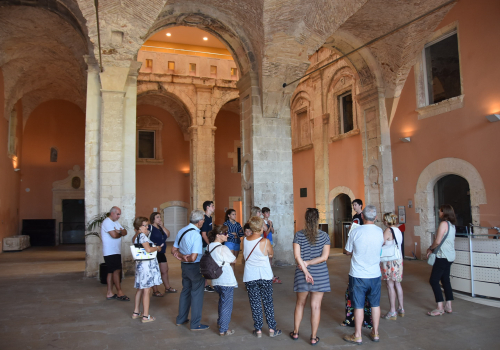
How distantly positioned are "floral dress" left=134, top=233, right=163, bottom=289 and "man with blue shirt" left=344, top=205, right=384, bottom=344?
7.87 ft

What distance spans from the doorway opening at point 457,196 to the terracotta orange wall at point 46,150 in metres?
15.3

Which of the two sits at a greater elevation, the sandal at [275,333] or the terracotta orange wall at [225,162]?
the terracotta orange wall at [225,162]

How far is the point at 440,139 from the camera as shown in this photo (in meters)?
9.26

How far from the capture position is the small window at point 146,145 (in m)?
18.5

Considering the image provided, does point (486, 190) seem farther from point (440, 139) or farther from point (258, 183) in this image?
point (258, 183)

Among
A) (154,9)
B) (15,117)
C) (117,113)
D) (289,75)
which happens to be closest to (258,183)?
(289,75)

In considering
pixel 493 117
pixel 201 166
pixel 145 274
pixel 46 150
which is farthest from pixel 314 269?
pixel 46 150

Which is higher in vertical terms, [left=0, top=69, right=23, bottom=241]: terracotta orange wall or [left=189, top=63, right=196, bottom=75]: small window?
[left=189, top=63, right=196, bottom=75]: small window

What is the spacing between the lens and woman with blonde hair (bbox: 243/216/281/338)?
4141mm

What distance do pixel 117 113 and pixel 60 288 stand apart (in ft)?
12.1

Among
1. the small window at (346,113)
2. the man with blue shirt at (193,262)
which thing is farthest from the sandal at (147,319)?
the small window at (346,113)

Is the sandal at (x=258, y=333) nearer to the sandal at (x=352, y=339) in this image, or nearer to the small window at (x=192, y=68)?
the sandal at (x=352, y=339)

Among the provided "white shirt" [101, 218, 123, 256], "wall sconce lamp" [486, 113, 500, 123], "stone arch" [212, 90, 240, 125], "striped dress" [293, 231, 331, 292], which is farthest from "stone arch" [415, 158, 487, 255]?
"stone arch" [212, 90, 240, 125]

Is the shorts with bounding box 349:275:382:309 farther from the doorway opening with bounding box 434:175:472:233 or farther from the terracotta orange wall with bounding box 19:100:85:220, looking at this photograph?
the terracotta orange wall with bounding box 19:100:85:220
